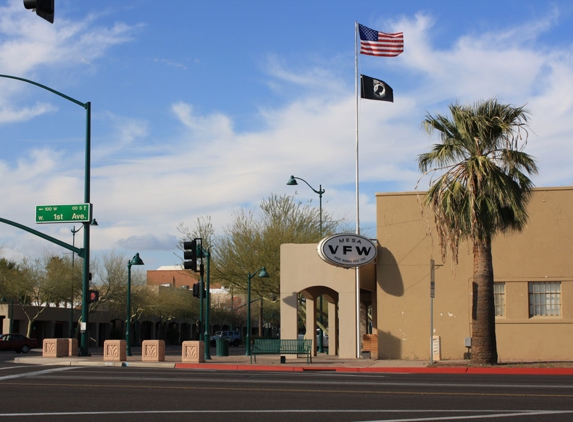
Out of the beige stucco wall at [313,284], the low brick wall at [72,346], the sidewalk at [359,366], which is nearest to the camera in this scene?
the sidewalk at [359,366]

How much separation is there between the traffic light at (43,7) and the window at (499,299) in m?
22.5

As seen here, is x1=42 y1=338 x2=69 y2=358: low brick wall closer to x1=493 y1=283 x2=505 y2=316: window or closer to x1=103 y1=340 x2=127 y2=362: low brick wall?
x1=103 y1=340 x2=127 y2=362: low brick wall

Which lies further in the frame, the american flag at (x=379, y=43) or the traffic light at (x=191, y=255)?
the american flag at (x=379, y=43)

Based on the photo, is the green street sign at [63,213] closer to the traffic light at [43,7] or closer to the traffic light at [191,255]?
the traffic light at [191,255]

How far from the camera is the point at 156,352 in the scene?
2952 centimetres

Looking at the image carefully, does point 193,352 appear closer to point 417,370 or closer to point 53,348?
point 53,348

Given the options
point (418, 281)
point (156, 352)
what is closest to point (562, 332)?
point (418, 281)

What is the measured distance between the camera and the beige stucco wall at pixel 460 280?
29.1 m

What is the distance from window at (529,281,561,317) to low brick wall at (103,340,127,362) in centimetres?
1678

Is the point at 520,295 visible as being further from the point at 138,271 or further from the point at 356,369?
the point at 138,271

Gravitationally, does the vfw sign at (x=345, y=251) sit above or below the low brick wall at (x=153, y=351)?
above

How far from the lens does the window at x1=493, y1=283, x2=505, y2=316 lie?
29.7 meters

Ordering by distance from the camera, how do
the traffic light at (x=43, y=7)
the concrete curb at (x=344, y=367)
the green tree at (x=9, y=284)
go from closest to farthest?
the traffic light at (x=43, y=7), the concrete curb at (x=344, y=367), the green tree at (x=9, y=284)

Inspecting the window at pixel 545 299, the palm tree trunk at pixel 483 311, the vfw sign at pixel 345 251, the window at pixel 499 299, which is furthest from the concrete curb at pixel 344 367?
the window at pixel 545 299
